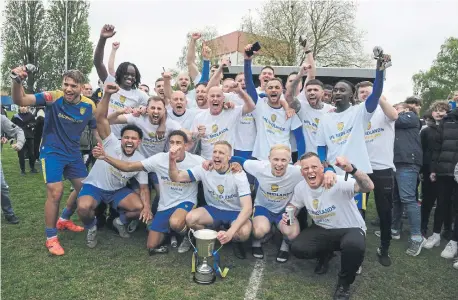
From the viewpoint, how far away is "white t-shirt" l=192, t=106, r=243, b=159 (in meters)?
4.78

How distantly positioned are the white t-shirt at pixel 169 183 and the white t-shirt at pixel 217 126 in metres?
0.42

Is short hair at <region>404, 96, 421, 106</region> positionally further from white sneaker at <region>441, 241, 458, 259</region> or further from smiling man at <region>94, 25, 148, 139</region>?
smiling man at <region>94, 25, 148, 139</region>

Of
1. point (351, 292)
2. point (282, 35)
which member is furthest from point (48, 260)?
point (282, 35)

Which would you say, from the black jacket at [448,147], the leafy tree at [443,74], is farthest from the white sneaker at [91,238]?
the leafy tree at [443,74]

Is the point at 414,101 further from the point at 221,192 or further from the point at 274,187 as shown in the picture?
the point at 221,192

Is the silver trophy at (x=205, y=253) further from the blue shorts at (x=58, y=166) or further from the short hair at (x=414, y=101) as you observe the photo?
the short hair at (x=414, y=101)

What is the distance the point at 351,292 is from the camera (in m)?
3.51

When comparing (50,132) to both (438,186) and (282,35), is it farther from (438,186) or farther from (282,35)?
(282,35)

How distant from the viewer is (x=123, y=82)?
16.6ft

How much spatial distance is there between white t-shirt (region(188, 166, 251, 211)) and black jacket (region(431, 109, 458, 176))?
9.09 feet

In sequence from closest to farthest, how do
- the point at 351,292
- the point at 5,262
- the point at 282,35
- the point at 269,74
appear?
the point at 351,292 < the point at 5,262 < the point at 269,74 < the point at 282,35

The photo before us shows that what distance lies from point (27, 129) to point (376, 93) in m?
8.50

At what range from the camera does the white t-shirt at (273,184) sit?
13.7ft

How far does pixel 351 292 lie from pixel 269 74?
3297 millimetres
